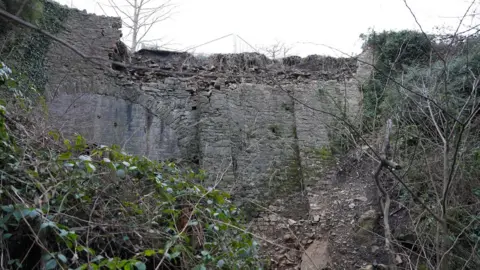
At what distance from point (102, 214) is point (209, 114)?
5171mm

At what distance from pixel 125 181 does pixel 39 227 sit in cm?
78

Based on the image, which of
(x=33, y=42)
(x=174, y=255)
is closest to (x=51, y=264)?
(x=174, y=255)

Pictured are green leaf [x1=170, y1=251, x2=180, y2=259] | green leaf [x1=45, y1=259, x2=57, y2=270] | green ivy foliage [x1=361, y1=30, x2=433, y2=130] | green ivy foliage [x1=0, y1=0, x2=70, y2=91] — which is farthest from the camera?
green ivy foliage [x1=361, y1=30, x2=433, y2=130]

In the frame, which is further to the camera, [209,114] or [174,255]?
[209,114]

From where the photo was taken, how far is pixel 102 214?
8.75 feet

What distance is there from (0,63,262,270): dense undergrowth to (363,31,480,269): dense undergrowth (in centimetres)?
164

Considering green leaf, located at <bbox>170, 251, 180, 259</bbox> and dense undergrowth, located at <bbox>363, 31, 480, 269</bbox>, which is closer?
green leaf, located at <bbox>170, 251, 180, 259</bbox>

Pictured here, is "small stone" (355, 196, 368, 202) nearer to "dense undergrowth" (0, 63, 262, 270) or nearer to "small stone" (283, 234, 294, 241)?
"small stone" (283, 234, 294, 241)

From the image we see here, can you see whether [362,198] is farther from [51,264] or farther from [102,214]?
[51,264]

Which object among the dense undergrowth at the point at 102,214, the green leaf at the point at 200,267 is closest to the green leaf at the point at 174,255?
the dense undergrowth at the point at 102,214

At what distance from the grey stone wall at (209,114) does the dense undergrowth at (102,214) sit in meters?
3.80

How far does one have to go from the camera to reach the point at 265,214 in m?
6.80

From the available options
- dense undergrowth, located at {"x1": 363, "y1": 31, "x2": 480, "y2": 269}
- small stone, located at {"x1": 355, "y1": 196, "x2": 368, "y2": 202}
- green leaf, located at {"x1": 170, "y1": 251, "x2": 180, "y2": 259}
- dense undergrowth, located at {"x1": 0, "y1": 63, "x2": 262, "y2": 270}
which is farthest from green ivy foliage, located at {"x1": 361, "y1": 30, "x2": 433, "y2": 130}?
green leaf, located at {"x1": 170, "y1": 251, "x2": 180, "y2": 259}

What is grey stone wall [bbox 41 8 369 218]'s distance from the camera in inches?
286
